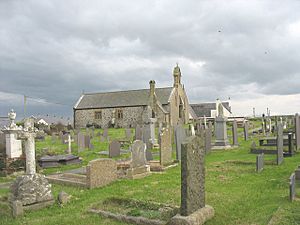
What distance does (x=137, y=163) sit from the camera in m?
11.7

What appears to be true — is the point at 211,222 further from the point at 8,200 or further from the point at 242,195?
the point at 8,200

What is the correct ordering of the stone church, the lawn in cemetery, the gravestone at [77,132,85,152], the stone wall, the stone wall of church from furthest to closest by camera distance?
1. the stone wall of church
2. the stone church
3. the gravestone at [77,132,85,152]
4. the stone wall
5. the lawn in cemetery

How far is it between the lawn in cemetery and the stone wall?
0.29 m

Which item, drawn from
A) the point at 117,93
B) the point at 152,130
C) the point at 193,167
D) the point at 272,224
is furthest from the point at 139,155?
the point at 117,93

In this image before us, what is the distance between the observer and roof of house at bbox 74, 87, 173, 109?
162 feet

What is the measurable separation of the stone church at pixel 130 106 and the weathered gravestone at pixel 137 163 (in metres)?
33.6

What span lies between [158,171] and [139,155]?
4.10 feet

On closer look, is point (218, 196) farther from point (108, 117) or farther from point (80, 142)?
point (108, 117)

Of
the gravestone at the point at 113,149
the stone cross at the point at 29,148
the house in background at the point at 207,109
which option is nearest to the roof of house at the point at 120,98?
the house in background at the point at 207,109

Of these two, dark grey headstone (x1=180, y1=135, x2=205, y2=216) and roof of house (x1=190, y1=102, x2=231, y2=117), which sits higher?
roof of house (x1=190, y1=102, x2=231, y2=117)

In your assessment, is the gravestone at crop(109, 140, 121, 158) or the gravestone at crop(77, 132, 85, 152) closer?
the gravestone at crop(109, 140, 121, 158)

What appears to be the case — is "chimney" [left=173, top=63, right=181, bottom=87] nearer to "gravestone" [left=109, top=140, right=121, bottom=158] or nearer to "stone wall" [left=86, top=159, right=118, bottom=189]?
"gravestone" [left=109, top=140, right=121, bottom=158]

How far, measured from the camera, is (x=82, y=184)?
1007 cm

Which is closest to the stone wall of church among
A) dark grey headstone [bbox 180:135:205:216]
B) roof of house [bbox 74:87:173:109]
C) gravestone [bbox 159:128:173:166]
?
roof of house [bbox 74:87:173:109]
